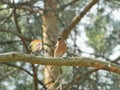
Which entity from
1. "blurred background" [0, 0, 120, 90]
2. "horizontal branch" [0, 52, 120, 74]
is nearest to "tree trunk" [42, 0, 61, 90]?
"blurred background" [0, 0, 120, 90]

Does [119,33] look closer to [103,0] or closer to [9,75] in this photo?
[103,0]

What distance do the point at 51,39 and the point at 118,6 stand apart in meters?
2.10

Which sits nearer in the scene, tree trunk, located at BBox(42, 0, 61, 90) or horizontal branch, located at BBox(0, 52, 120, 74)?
horizontal branch, located at BBox(0, 52, 120, 74)

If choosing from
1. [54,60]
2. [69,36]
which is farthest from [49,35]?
[54,60]

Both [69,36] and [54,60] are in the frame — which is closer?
[54,60]

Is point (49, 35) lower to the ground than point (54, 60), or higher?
higher

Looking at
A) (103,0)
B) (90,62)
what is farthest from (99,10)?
(90,62)

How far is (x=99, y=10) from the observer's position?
7.24m

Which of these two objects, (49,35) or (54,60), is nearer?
(54,60)

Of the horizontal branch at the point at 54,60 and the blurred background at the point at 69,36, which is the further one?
the blurred background at the point at 69,36

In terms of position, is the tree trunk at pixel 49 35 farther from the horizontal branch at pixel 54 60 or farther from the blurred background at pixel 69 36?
the horizontal branch at pixel 54 60

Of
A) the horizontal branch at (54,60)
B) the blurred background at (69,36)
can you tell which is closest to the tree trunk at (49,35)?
the blurred background at (69,36)

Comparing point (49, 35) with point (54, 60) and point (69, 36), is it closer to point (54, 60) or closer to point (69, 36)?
point (69, 36)

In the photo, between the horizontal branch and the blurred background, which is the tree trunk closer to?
the blurred background
